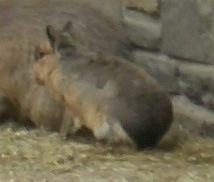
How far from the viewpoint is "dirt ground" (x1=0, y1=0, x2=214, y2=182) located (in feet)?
6.97

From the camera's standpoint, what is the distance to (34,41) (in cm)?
280

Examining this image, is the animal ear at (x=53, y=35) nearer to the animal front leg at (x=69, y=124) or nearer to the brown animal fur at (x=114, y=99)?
the brown animal fur at (x=114, y=99)

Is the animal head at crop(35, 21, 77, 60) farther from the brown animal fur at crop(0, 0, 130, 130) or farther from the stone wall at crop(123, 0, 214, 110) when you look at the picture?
the stone wall at crop(123, 0, 214, 110)

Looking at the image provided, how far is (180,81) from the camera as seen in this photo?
2775mm

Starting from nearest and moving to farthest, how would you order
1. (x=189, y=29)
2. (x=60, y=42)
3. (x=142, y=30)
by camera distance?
(x=60, y=42) → (x=189, y=29) → (x=142, y=30)

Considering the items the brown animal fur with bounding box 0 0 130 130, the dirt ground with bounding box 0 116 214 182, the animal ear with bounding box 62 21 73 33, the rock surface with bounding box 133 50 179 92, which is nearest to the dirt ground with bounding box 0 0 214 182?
the dirt ground with bounding box 0 116 214 182

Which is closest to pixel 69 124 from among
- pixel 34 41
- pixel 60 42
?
pixel 60 42

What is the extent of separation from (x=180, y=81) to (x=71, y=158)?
68 cm

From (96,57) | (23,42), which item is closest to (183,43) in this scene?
(96,57)

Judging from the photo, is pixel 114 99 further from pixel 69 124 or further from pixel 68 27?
pixel 68 27

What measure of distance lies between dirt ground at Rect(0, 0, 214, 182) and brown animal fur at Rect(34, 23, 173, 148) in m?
0.07

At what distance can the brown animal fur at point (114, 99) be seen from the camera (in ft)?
7.48

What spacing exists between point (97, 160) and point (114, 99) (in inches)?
8.4

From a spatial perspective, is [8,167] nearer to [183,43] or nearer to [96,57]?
[96,57]
